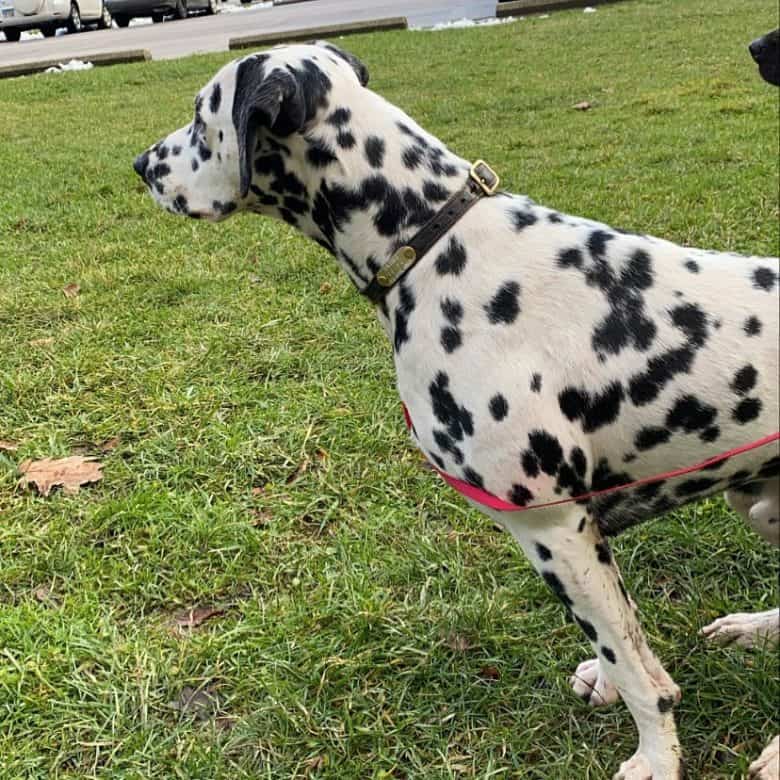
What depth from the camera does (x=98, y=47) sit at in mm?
19094

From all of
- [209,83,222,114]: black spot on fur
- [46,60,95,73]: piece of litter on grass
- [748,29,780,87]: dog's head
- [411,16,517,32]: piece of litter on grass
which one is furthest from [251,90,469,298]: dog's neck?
[411,16,517,32]: piece of litter on grass

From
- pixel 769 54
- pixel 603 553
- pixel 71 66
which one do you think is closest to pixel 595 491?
pixel 603 553

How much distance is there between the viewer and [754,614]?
2.74 m

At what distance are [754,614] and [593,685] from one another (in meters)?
0.59

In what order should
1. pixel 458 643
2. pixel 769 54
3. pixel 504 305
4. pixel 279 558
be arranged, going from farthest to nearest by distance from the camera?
pixel 769 54 < pixel 279 558 < pixel 458 643 < pixel 504 305

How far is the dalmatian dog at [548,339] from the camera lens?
83.6 inches

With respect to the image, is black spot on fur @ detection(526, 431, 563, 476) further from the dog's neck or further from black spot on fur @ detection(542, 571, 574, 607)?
the dog's neck

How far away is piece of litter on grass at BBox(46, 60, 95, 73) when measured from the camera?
51.0 feet

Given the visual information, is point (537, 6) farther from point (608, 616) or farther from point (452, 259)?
point (608, 616)

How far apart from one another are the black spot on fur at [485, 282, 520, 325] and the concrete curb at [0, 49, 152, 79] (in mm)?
16131

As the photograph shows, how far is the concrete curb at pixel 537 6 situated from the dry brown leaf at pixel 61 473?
1712 centimetres

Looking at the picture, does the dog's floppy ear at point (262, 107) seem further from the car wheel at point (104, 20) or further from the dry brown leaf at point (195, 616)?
the car wheel at point (104, 20)

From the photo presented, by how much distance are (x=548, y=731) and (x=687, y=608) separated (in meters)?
0.69

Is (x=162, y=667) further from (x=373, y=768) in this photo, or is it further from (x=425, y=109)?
(x=425, y=109)
